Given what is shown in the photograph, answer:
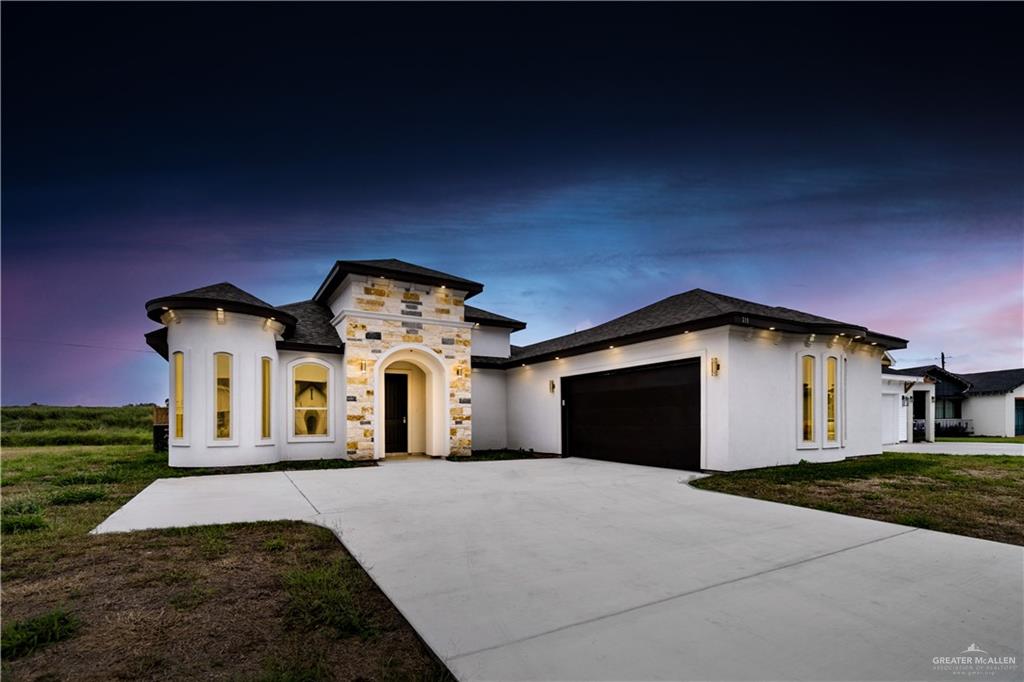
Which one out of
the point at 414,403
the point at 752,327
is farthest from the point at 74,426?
the point at 752,327

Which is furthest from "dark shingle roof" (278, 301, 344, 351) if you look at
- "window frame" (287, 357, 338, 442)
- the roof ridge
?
the roof ridge

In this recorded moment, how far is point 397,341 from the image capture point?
13477 mm

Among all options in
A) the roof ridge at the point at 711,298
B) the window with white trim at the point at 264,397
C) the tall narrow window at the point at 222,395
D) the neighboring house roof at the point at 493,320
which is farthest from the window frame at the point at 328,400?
the roof ridge at the point at 711,298

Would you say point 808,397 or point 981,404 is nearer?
point 808,397

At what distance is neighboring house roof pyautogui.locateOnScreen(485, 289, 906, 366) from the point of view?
995 centimetres

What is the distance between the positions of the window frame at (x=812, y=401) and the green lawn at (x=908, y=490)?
63 cm

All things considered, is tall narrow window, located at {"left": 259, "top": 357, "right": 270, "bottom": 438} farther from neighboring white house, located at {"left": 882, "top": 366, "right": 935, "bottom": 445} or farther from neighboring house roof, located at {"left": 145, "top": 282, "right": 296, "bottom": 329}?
neighboring white house, located at {"left": 882, "top": 366, "right": 935, "bottom": 445}

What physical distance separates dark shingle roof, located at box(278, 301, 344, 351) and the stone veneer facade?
0.53 m

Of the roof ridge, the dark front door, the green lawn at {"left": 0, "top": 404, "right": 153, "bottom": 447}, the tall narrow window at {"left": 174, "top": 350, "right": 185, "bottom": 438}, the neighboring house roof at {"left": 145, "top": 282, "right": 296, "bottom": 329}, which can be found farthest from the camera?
the green lawn at {"left": 0, "top": 404, "right": 153, "bottom": 447}

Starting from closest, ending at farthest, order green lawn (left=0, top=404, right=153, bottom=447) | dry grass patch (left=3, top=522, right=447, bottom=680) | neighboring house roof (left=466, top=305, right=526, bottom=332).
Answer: dry grass patch (left=3, top=522, right=447, bottom=680)
neighboring house roof (left=466, top=305, right=526, bottom=332)
green lawn (left=0, top=404, right=153, bottom=447)

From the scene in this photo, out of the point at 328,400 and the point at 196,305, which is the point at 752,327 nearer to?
the point at 328,400

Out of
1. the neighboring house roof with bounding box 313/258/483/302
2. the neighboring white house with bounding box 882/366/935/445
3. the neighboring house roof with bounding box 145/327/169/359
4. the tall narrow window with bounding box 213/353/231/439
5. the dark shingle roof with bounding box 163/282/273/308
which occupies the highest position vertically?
the neighboring house roof with bounding box 313/258/483/302

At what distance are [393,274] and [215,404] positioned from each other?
544 centimetres

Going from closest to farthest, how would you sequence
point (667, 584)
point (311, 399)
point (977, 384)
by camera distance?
point (667, 584) → point (311, 399) → point (977, 384)
